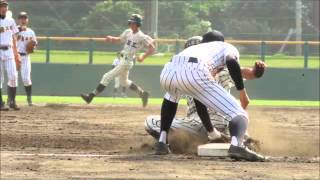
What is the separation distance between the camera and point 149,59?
2128cm

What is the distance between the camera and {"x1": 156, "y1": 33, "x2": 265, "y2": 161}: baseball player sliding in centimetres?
725

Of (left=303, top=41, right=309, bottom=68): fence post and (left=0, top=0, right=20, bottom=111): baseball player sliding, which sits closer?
(left=0, top=0, right=20, bottom=111): baseball player sliding

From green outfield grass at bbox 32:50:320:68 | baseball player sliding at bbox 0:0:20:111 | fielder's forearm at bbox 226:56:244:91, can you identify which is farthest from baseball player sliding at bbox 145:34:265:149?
green outfield grass at bbox 32:50:320:68

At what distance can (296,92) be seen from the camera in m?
19.6

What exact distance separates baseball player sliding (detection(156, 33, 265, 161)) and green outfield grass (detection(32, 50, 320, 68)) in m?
13.1

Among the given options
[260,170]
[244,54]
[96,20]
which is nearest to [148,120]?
[260,170]

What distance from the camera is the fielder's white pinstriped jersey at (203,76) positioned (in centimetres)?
731

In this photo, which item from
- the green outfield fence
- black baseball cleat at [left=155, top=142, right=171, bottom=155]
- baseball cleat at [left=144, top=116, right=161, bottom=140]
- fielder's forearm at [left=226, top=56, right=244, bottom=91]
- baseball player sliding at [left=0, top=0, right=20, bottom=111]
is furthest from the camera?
the green outfield fence

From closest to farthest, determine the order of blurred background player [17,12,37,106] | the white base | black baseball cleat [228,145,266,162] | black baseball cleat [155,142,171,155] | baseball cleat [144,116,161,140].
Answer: black baseball cleat [228,145,266,162] < the white base < black baseball cleat [155,142,171,155] < baseball cleat [144,116,161,140] < blurred background player [17,12,37,106]

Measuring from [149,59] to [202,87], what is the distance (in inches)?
551

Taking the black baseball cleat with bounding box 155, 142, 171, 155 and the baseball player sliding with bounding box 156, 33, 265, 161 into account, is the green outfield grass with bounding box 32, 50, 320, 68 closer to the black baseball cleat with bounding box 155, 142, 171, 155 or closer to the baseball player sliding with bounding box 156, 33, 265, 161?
the black baseball cleat with bounding box 155, 142, 171, 155

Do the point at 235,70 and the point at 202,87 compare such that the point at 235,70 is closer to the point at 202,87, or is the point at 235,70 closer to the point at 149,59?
the point at 202,87

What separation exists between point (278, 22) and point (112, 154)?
14783 millimetres

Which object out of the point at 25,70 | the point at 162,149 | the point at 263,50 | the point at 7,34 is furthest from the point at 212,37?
the point at 263,50
